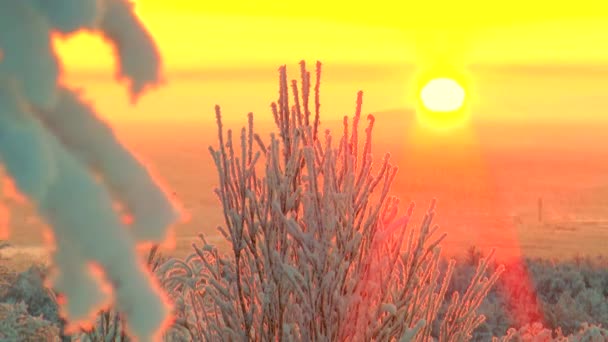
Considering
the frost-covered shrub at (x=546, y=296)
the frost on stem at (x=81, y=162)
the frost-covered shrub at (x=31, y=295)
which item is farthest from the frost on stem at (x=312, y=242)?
the frost-covered shrub at (x=31, y=295)

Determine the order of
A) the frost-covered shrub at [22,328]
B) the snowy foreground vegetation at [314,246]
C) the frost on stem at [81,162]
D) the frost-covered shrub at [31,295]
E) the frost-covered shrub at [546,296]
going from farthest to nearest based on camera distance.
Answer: the frost-covered shrub at [31,295] < the frost-covered shrub at [546,296] < the frost-covered shrub at [22,328] < the snowy foreground vegetation at [314,246] < the frost on stem at [81,162]

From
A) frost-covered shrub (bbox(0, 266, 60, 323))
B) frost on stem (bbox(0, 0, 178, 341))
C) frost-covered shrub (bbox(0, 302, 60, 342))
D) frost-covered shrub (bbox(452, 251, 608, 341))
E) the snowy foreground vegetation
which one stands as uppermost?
frost on stem (bbox(0, 0, 178, 341))

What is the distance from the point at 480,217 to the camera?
52.0 m

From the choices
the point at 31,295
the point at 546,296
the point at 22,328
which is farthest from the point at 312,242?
the point at 546,296

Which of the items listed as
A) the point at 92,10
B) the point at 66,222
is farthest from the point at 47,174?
the point at 92,10

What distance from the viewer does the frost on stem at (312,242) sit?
4410 millimetres

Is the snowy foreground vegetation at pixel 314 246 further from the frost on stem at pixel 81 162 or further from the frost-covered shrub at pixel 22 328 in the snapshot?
the frost on stem at pixel 81 162

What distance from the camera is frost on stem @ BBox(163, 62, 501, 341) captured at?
4410 mm

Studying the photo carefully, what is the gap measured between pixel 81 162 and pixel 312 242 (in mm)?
3495

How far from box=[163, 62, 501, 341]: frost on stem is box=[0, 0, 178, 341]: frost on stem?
3.29 m

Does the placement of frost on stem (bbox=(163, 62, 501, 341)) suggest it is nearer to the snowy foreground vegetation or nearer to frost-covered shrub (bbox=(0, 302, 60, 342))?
the snowy foreground vegetation

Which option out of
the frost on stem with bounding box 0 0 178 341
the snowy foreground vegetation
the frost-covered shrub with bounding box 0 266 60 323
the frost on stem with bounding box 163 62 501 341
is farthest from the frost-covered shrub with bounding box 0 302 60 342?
the frost-covered shrub with bounding box 0 266 60 323

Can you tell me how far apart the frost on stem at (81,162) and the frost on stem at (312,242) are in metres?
3.29

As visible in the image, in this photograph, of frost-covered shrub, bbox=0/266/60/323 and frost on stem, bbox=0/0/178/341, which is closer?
frost on stem, bbox=0/0/178/341
